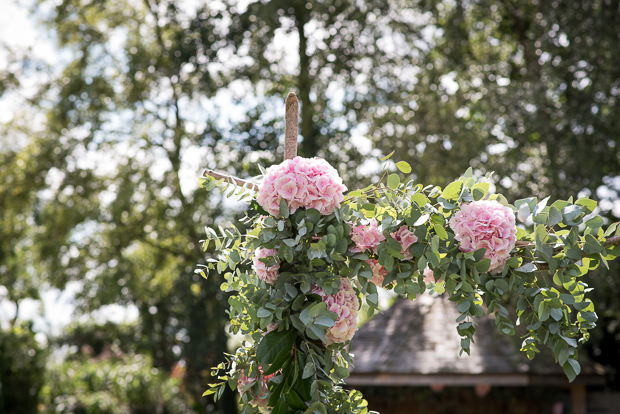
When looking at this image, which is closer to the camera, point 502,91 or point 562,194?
point 562,194

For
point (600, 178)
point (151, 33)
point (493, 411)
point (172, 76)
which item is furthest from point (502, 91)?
point (151, 33)

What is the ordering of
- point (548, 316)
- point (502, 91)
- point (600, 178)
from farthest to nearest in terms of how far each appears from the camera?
1. point (502, 91)
2. point (600, 178)
3. point (548, 316)

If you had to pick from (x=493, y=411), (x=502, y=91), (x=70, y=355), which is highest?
(x=502, y=91)

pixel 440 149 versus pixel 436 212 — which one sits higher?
pixel 436 212

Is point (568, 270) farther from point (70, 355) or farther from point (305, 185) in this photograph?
point (70, 355)

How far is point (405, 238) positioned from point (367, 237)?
0.49 ft

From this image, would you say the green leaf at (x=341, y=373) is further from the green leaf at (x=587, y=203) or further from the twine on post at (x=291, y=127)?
the green leaf at (x=587, y=203)

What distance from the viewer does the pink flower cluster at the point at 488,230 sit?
192 cm

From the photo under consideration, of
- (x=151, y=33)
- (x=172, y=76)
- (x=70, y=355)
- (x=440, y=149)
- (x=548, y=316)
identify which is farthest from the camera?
(x=70, y=355)

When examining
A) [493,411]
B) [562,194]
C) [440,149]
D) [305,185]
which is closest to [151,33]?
[440,149]

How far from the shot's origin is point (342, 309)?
2.03m

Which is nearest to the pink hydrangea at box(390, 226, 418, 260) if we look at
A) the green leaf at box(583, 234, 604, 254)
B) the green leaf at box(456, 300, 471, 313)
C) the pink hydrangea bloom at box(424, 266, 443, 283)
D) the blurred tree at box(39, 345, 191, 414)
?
the pink hydrangea bloom at box(424, 266, 443, 283)

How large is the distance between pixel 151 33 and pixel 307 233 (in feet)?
33.7

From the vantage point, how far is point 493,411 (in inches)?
301
